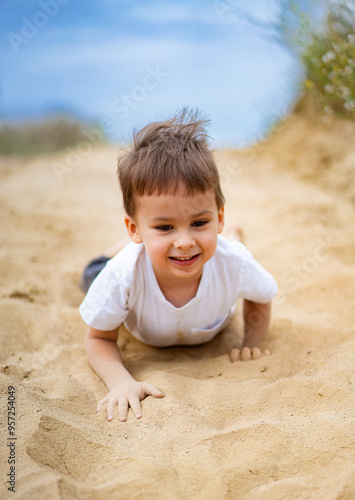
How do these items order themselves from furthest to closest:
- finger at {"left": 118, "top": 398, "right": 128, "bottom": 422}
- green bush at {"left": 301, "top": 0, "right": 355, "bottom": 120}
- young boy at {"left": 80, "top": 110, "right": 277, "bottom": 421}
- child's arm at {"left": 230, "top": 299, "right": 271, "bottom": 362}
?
1. green bush at {"left": 301, "top": 0, "right": 355, "bottom": 120}
2. child's arm at {"left": 230, "top": 299, "right": 271, "bottom": 362}
3. young boy at {"left": 80, "top": 110, "right": 277, "bottom": 421}
4. finger at {"left": 118, "top": 398, "right": 128, "bottom": 422}

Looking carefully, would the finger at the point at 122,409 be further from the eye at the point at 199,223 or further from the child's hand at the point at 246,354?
the eye at the point at 199,223

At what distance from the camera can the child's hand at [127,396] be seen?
1.77 meters

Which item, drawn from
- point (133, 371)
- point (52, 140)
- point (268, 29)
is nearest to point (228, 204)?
point (268, 29)

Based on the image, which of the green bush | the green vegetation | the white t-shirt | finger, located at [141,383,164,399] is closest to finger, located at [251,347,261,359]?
the white t-shirt

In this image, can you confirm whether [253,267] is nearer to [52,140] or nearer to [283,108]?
[283,108]

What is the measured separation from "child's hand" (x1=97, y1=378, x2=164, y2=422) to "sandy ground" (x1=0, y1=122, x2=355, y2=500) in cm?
4

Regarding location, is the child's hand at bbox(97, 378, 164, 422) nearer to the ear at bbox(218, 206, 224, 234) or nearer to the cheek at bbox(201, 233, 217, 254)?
the cheek at bbox(201, 233, 217, 254)

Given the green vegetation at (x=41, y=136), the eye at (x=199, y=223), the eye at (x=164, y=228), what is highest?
the eye at (x=199, y=223)

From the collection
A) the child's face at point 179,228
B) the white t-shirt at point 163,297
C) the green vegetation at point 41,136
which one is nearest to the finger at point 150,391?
the white t-shirt at point 163,297

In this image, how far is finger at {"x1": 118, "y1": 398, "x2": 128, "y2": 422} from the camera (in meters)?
1.74

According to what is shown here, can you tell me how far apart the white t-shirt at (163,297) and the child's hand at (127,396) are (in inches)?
13.5

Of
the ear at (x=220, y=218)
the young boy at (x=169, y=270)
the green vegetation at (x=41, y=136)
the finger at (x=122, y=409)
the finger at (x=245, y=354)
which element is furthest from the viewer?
the green vegetation at (x=41, y=136)

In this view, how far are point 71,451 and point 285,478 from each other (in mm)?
697

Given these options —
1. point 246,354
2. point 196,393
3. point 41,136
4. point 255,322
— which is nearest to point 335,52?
point 255,322
